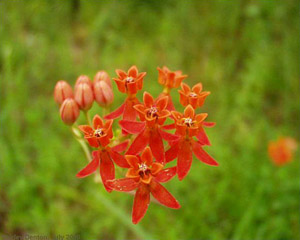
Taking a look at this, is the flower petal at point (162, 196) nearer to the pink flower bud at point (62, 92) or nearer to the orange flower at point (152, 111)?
the orange flower at point (152, 111)

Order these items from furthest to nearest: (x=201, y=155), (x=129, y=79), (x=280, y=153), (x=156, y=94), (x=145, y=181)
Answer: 1. (x=156, y=94)
2. (x=280, y=153)
3. (x=129, y=79)
4. (x=201, y=155)
5. (x=145, y=181)

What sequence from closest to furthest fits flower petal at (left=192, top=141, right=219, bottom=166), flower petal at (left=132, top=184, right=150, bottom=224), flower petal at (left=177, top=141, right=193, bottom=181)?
1. flower petal at (left=132, top=184, right=150, bottom=224)
2. flower petal at (left=177, top=141, right=193, bottom=181)
3. flower petal at (left=192, top=141, right=219, bottom=166)

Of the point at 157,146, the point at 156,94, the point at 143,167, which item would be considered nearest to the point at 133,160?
the point at 143,167

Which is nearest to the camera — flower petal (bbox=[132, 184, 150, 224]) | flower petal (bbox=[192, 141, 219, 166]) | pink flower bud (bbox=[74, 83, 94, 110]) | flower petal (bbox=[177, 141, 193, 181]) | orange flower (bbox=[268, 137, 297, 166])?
flower petal (bbox=[132, 184, 150, 224])

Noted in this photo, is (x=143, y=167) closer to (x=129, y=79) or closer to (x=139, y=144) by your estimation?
(x=139, y=144)

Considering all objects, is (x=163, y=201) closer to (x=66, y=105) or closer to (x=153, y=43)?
(x=66, y=105)

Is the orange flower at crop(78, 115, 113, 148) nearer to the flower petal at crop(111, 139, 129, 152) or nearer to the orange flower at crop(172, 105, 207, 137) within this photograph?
the flower petal at crop(111, 139, 129, 152)

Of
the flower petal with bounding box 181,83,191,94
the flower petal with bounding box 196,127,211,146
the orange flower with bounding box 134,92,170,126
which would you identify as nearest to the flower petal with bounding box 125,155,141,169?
the orange flower with bounding box 134,92,170,126
